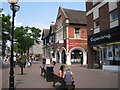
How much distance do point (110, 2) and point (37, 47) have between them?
183 feet

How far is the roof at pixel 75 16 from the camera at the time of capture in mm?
29703

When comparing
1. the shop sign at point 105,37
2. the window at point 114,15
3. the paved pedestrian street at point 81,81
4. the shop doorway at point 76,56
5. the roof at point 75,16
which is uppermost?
the roof at point 75,16

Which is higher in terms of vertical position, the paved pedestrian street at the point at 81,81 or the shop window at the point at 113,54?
the shop window at the point at 113,54

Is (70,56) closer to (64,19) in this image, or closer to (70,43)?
(70,43)

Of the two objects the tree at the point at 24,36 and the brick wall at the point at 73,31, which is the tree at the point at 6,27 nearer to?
the tree at the point at 24,36

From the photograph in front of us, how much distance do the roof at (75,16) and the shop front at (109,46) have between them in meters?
12.8

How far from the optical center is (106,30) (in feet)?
49.6

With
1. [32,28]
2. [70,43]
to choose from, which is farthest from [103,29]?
[32,28]

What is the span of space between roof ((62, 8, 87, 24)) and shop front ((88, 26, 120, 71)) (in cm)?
1281

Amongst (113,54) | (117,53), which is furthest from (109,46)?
(117,53)

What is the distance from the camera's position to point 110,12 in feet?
48.4

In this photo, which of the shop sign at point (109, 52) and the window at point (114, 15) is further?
the shop sign at point (109, 52)

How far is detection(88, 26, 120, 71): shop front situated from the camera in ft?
45.7

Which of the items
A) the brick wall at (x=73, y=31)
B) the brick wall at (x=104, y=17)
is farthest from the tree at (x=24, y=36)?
the brick wall at (x=104, y=17)
